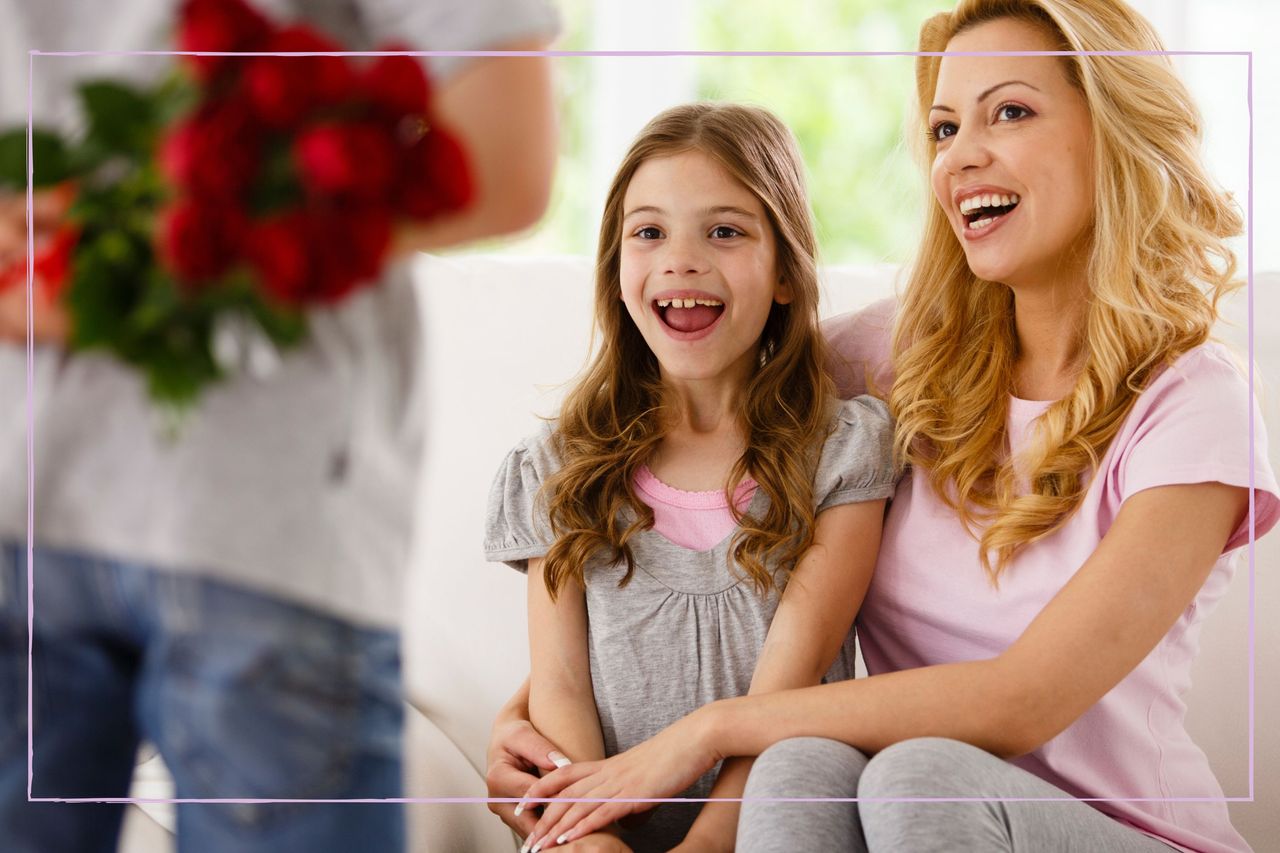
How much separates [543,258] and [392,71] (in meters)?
0.16

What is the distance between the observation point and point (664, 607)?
0.95m

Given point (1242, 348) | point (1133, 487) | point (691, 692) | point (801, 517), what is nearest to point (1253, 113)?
point (1242, 348)

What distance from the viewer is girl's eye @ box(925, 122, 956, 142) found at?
3.21 ft

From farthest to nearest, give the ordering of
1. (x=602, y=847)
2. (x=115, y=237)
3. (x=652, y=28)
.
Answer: (x=652, y=28) → (x=602, y=847) → (x=115, y=237)

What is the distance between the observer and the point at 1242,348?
1055 mm

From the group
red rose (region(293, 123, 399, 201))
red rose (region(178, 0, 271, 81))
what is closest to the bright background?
red rose (region(293, 123, 399, 201))

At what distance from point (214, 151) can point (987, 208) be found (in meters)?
0.56

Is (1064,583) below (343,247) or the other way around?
below

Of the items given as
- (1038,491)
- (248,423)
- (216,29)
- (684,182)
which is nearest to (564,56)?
(684,182)

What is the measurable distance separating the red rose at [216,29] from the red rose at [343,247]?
0.13 metres

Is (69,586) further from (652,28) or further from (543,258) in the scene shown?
(652,28)

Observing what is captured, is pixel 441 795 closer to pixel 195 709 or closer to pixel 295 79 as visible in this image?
pixel 195 709

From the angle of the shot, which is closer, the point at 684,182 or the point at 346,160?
the point at 346,160

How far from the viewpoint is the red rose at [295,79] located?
33.1 inches
